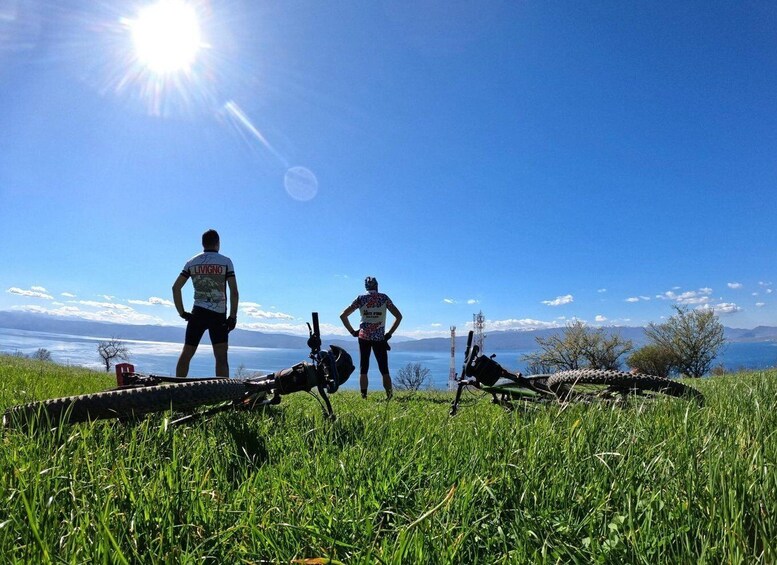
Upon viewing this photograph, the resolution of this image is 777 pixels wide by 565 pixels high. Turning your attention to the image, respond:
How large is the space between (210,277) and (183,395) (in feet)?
13.6

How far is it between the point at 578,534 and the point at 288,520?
42.8 inches

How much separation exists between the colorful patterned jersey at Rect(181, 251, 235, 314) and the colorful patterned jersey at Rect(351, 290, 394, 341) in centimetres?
350

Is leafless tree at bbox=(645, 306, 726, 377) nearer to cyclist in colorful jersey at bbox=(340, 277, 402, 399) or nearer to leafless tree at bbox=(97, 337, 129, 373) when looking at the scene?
cyclist in colorful jersey at bbox=(340, 277, 402, 399)

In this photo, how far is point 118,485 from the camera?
1631 mm

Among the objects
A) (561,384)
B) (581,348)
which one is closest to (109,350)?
(581,348)

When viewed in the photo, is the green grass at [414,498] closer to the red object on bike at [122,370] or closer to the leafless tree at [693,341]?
the red object on bike at [122,370]

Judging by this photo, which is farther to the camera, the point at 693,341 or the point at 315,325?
the point at 693,341

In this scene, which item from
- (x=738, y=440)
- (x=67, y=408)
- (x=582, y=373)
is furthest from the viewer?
(x=582, y=373)

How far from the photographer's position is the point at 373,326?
9.55m

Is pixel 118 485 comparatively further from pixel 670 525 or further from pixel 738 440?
pixel 738 440

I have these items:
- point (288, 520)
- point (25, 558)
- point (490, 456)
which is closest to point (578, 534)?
point (490, 456)

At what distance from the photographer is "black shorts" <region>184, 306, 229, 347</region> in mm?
6707

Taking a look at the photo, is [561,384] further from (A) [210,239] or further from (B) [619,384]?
(A) [210,239]

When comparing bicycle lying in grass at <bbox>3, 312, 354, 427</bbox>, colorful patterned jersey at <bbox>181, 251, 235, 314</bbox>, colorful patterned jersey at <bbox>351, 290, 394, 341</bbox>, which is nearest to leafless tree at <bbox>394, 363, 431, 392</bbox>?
colorful patterned jersey at <bbox>351, 290, 394, 341</bbox>
